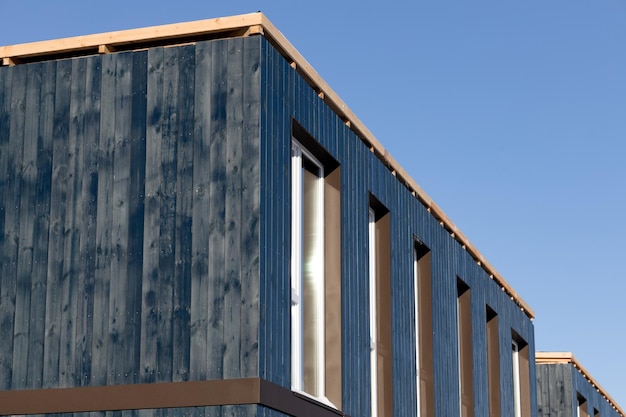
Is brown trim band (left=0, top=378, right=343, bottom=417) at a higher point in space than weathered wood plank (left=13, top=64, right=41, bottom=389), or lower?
lower

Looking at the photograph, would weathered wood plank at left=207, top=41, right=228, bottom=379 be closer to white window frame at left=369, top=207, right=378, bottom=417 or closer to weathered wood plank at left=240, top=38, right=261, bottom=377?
weathered wood plank at left=240, top=38, right=261, bottom=377

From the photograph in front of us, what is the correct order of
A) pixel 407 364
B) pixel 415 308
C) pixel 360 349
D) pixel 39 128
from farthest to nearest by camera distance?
pixel 415 308
pixel 407 364
pixel 360 349
pixel 39 128

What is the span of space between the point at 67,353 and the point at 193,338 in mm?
1679

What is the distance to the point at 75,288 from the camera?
14.6 metres

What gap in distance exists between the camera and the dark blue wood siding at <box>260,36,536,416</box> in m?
14.3

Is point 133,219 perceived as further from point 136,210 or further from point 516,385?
point 516,385

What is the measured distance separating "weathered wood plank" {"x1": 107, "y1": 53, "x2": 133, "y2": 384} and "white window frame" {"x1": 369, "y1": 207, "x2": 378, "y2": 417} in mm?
5069

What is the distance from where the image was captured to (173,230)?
14305 mm

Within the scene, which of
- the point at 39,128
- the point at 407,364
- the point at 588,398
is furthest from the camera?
the point at 588,398

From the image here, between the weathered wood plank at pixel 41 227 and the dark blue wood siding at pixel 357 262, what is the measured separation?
9.37 feet

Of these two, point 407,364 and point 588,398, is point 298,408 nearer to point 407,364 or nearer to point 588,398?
point 407,364

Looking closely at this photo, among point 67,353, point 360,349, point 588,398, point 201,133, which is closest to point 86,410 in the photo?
point 67,353

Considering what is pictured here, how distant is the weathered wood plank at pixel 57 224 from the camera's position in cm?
1453

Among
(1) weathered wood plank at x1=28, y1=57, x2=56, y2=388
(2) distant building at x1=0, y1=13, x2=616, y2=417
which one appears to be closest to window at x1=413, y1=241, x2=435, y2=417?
(2) distant building at x1=0, y1=13, x2=616, y2=417
